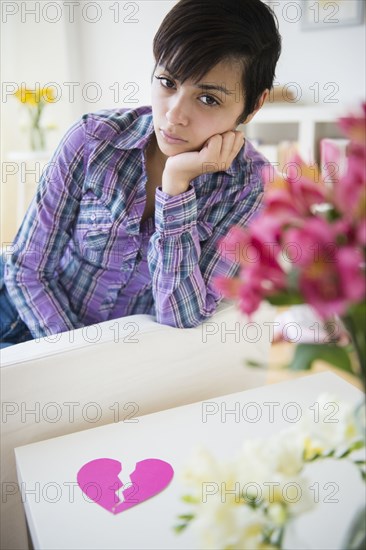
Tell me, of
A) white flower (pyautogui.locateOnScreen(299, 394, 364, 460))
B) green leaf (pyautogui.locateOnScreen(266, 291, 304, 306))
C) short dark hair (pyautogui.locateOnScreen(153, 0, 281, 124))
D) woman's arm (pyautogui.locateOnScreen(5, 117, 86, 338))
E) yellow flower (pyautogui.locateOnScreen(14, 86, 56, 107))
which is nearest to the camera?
green leaf (pyautogui.locateOnScreen(266, 291, 304, 306))

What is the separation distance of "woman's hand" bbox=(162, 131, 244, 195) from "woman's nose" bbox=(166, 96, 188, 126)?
0.28 feet

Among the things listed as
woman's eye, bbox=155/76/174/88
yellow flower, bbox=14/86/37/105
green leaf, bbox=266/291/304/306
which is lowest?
green leaf, bbox=266/291/304/306

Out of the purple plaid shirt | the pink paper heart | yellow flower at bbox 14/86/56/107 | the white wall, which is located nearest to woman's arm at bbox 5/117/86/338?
the purple plaid shirt

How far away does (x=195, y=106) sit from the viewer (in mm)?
1160

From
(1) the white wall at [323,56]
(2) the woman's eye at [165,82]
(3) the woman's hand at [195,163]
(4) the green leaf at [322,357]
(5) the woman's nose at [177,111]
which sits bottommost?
(4) the green leaf at [322,357]

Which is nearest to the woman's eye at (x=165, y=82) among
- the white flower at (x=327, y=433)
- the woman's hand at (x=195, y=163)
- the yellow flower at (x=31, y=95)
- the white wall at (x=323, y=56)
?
the woman's hand at (x=195, y=163)

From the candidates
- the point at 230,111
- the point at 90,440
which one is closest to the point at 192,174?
the point at 230,111

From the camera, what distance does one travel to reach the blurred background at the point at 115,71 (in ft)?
9.98

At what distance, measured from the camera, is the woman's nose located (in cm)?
114

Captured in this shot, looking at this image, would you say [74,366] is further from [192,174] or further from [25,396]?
[192,174]

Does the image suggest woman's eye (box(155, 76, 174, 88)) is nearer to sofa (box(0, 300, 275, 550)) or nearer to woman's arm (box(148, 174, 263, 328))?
woman's arm (box(148, 174, 263, 328))

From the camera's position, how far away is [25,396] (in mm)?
1067

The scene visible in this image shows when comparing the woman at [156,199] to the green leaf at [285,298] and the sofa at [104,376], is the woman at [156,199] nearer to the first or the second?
the sofa at [104,376]

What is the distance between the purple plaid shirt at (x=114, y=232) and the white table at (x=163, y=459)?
24 cm
